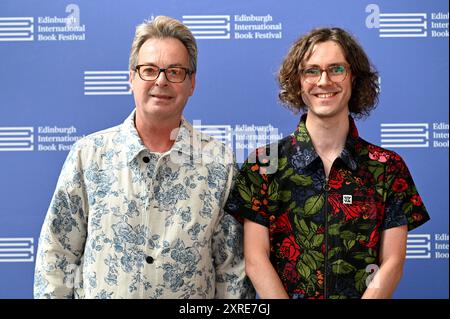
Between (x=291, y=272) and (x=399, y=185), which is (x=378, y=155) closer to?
(x=399, y=185)

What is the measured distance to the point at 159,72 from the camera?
89.6 inches

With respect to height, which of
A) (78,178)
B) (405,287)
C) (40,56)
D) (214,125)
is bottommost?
(405,287)

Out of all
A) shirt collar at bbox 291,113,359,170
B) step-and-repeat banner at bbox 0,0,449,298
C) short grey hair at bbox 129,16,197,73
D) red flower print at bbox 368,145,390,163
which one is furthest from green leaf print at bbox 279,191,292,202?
step-and-repeat banner at bbox 0,0,449,298

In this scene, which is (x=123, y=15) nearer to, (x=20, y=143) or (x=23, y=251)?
(x=20, y=143)

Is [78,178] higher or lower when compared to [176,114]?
lower

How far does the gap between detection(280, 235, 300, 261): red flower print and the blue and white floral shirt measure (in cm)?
19

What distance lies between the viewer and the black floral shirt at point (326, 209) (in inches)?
87.8

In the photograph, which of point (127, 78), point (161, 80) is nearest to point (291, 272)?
point (161, 80)

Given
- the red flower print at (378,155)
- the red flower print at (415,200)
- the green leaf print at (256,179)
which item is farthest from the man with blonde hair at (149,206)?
the red flower print at (415,200)

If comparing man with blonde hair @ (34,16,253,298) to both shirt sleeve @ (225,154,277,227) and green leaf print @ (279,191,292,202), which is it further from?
green leaf print @ (279,191,292,202)

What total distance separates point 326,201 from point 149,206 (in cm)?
59

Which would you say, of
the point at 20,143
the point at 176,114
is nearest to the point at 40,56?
the point at 20,143

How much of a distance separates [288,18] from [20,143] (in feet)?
4.42

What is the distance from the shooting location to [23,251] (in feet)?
10.1
